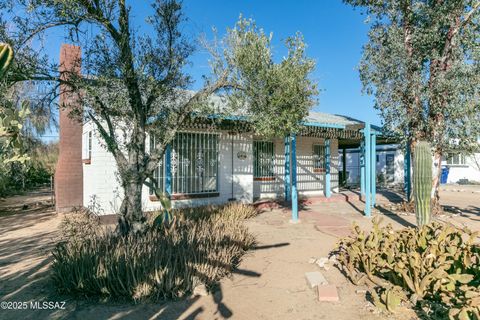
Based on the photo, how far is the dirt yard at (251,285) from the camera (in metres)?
3.81

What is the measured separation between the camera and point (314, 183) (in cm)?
1511

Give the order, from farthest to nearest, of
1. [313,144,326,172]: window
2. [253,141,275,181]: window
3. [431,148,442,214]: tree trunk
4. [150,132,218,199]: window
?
[313,144,326,172]: window < [253,141,275,181]: window < [150,132,218,199]: window < [431,148,442,214]: tree trunk

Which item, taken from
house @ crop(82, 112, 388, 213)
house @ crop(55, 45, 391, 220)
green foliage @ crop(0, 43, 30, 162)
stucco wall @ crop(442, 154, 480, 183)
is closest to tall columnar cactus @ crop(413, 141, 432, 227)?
house @ crop(55, 45, 391, 220)

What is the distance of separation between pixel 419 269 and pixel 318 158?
11473 millimetres

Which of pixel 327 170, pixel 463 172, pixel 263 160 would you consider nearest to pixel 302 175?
pixel 327 170

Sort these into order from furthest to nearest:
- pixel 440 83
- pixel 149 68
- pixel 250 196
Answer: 1. pixel 250 196
2. pixel 440 83
3. pixel 149 68

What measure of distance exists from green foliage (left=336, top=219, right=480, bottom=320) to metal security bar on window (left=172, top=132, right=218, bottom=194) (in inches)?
247

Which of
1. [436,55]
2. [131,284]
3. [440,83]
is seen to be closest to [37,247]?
[131,284]

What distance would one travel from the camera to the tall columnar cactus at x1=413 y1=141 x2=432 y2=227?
23.4 ft

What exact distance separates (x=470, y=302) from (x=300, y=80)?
4.51 m

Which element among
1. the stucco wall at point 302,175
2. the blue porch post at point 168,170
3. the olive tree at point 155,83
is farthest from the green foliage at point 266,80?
the stucco wall at point 302,175

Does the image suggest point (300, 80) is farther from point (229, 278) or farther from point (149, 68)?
point (229, 278)

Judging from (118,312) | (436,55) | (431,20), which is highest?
(431,20)

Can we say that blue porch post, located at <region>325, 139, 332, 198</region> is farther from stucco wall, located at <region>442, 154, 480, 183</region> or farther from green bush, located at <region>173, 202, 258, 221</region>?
stucco wall, located at <region>442, 154, 480, 183</region>
